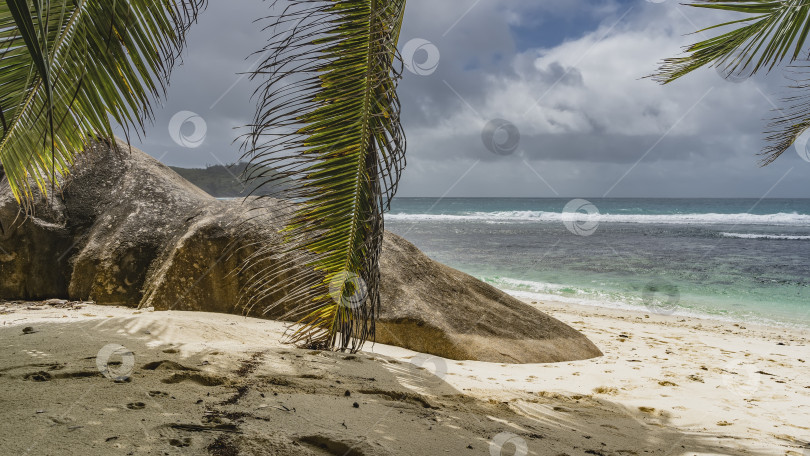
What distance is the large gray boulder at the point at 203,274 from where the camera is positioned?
13.5 feet

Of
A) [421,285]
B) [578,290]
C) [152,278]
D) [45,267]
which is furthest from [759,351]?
[45,267]

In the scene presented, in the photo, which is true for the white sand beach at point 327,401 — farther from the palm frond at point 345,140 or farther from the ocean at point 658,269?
the ocean at point 658,269

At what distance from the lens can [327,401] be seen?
6.38 ft

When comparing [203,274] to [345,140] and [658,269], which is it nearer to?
[345,140]

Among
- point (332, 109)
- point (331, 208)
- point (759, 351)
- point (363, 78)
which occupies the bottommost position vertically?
point (759, 351)

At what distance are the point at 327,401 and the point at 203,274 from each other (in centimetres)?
289

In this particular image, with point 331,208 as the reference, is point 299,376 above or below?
below

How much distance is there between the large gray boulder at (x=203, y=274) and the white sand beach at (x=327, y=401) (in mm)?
304

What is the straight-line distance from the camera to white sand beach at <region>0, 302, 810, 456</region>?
58.2 inches

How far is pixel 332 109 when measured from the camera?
265cm

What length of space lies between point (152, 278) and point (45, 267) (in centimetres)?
111

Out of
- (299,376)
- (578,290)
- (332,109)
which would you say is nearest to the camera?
(299,376)

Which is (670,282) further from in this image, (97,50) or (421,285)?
(97,50)

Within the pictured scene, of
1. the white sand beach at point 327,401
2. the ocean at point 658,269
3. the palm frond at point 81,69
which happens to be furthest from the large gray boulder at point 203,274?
the ocean at point 658,269
